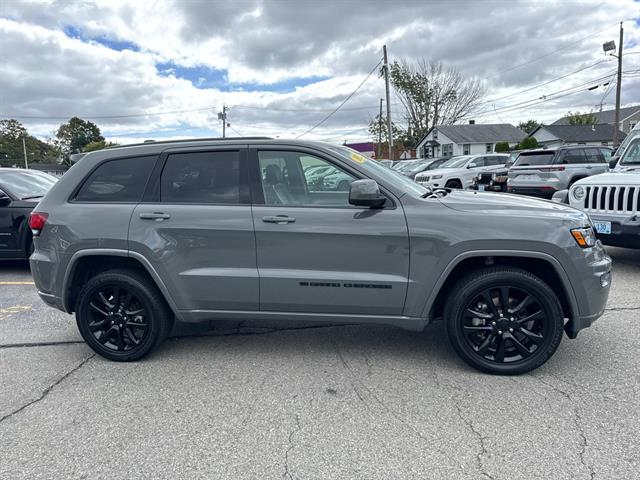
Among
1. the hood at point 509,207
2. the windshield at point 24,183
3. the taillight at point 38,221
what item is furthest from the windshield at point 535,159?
the taillight at point 38,221

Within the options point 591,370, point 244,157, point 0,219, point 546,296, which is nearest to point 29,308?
point 0,219

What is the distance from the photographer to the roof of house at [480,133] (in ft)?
170

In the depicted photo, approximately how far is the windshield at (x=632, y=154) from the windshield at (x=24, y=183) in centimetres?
958

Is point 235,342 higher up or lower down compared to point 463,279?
lower down

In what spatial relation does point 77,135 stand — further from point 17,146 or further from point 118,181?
point 118,181

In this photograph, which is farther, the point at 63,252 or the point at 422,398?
the point at 63,252

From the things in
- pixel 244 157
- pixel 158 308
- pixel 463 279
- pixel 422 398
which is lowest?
pixel 422 398

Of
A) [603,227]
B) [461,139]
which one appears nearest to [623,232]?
[603,227]

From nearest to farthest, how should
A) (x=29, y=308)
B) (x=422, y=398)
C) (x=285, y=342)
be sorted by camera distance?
1. (x=422, y=398)
2. (x=285, y=342)
3. (x=29, y=308)

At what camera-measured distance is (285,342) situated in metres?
4.05

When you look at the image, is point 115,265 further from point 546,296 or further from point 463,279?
point 546,296

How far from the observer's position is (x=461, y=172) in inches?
656

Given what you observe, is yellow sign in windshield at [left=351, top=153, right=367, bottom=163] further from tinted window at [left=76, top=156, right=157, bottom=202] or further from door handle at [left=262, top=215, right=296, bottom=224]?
tinted window at [left=76, top=156, right=157, bottom=202]

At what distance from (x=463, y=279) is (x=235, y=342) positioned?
6.92 ft
